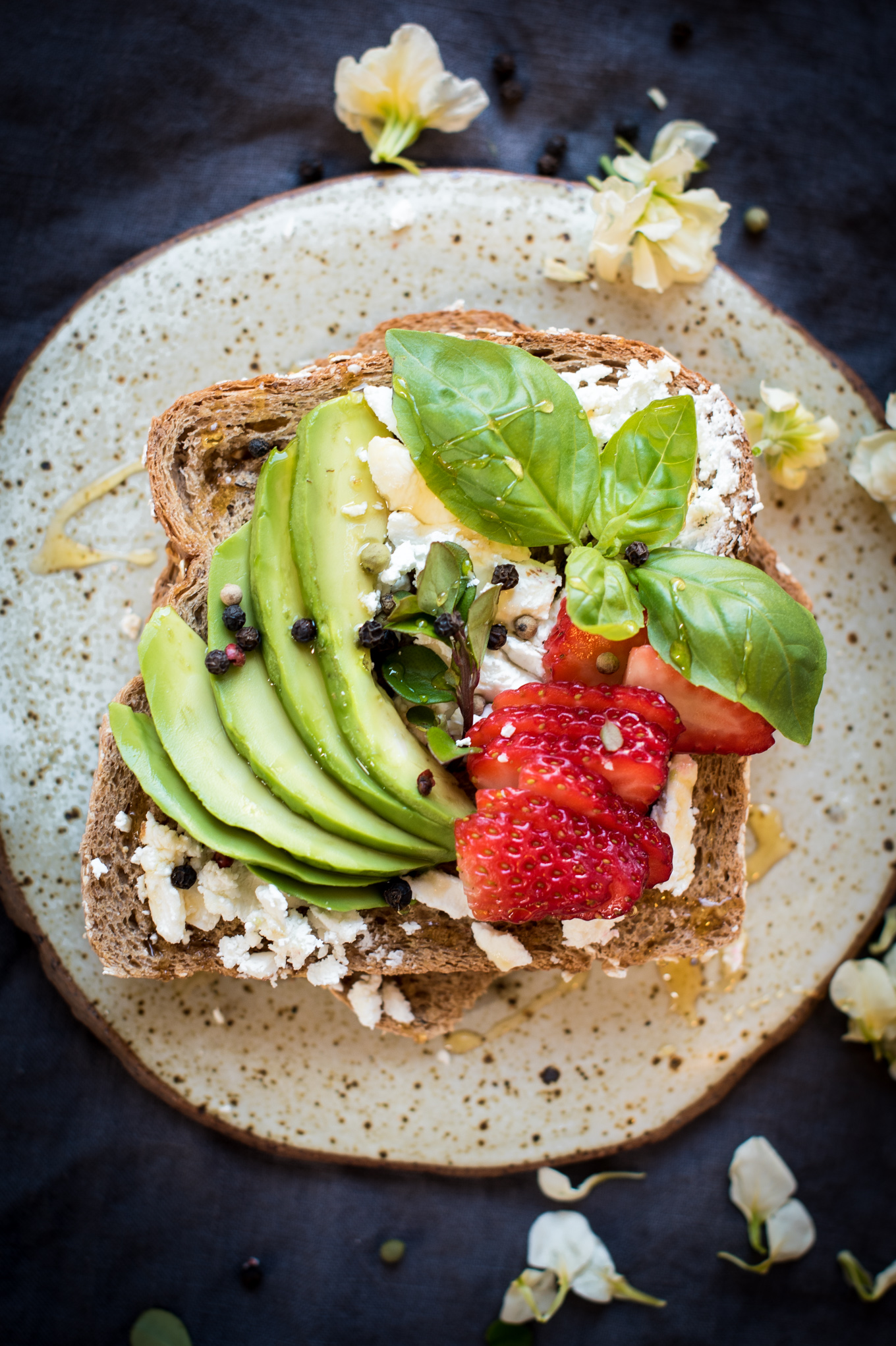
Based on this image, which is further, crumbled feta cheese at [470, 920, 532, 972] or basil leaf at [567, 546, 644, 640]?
crumbled feta cheese at [470, 920, 532, 972]

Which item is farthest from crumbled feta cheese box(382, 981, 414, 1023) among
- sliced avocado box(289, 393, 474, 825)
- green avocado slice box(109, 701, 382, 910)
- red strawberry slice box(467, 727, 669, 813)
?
red strawberry slice box(467, 727, 669, 813)

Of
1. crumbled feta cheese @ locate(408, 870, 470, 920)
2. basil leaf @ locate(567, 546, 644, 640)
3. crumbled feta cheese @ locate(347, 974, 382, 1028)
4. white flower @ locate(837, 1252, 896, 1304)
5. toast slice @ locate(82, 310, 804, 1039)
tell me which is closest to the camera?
basil leaf @ locate(567, 546, 644, 640)

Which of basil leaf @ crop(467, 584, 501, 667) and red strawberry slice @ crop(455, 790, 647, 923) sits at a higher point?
basil leaf @ crop(467, 584, 501, 667)

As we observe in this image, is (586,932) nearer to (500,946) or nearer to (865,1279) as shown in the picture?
(500,946)

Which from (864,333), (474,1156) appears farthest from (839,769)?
(474,1156)

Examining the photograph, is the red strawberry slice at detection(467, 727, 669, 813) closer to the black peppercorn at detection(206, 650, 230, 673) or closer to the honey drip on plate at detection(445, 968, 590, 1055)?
the black peppercorn at detection(206, 650, 230, 673)

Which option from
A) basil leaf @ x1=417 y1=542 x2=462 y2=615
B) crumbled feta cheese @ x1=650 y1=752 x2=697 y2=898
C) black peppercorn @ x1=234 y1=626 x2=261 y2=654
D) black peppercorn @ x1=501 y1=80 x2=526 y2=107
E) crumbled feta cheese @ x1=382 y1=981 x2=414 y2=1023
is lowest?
crumbled feta cheese @ x1=382 y1=981 x2=414 y2=1023

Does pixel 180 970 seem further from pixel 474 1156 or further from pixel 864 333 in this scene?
pixel 864 333
